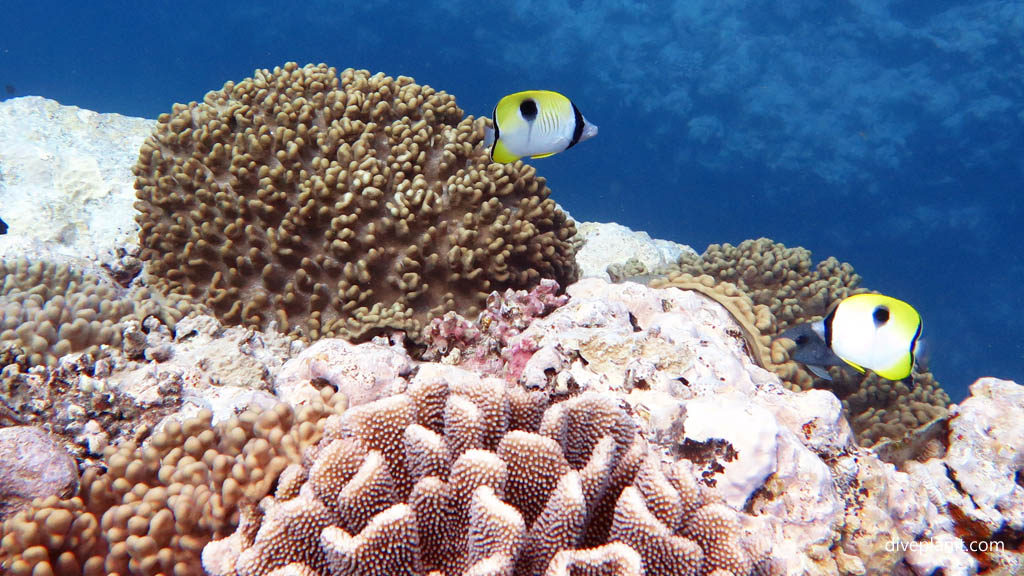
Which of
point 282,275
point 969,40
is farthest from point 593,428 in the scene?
point 969,40

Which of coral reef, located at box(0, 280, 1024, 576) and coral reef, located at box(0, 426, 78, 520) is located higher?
coral reef, located at box(0, 280, 1024, 576)

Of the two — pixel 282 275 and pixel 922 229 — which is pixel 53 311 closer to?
pixel 282 275

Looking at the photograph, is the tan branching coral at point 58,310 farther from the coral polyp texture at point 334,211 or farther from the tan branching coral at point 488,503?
the tan branching coral at point 488,503

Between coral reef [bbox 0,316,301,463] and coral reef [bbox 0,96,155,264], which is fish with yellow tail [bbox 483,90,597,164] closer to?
coral reef [bbox 0,316,301,463]

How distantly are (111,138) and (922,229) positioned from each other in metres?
57.9

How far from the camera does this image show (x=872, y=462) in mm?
2787

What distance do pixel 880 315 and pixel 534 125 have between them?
7.02 feet

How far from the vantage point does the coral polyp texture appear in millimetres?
3984

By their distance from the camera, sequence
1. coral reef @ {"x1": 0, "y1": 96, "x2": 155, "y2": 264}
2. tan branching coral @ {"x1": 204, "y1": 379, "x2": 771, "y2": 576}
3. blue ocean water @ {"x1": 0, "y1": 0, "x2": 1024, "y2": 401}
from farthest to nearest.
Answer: blue ocean water @ {"x1": 0, "y1": 0, "x2": 1024, "y2": 401} → coral reef @ {"x1": 0, "y1": 96, "x2": 155, "y2": 264} → tan branching coral @ {"x1": 204, "y1": 379, "x2": 771, "y2": 576}

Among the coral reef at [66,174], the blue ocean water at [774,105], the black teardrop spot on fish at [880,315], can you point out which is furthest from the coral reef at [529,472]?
the blue ocean water at [774,105]

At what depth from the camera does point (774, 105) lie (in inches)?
1943

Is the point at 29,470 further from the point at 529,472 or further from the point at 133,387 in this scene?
the point at 529,472

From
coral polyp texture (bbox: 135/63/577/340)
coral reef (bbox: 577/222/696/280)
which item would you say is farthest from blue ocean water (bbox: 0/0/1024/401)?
coral polyp texture (bbox: 135/63/577/340)

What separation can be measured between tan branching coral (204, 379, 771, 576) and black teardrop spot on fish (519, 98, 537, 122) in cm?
177
